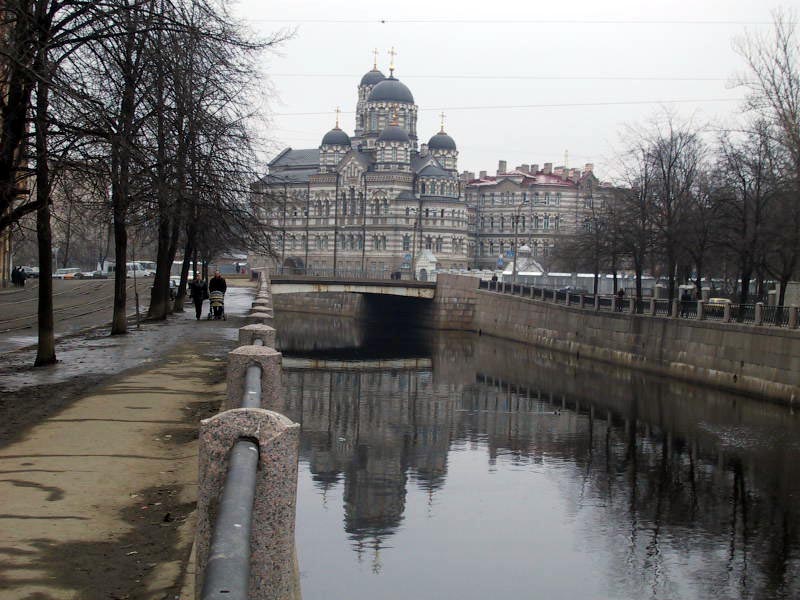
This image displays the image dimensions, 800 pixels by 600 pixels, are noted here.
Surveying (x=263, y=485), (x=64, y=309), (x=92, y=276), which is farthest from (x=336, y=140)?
(x=263, y=485)

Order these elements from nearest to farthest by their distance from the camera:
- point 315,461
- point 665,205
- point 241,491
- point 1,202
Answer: point 241,491, point 1,202, point 315,461, point 665,205

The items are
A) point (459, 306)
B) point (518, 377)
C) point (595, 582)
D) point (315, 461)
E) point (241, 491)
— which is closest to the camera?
point (241, 491)

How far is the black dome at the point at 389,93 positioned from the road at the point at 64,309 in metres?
65.8

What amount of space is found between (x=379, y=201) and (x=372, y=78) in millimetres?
22538

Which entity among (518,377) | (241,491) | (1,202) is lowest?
(518,377)

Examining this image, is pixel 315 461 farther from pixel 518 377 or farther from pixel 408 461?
pixel 518 377

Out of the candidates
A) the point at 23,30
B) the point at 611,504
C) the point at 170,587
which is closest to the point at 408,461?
the point at 611,504

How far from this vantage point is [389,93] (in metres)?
142

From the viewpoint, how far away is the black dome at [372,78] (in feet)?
490

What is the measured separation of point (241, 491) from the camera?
4379mm

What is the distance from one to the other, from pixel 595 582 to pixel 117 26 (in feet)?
37.2

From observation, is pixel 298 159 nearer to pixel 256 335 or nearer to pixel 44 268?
pixel 44 268

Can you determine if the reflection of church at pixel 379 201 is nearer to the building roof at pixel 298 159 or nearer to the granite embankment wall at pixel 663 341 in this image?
the building roof at pixel 298 159

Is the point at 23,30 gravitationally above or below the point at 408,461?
above
